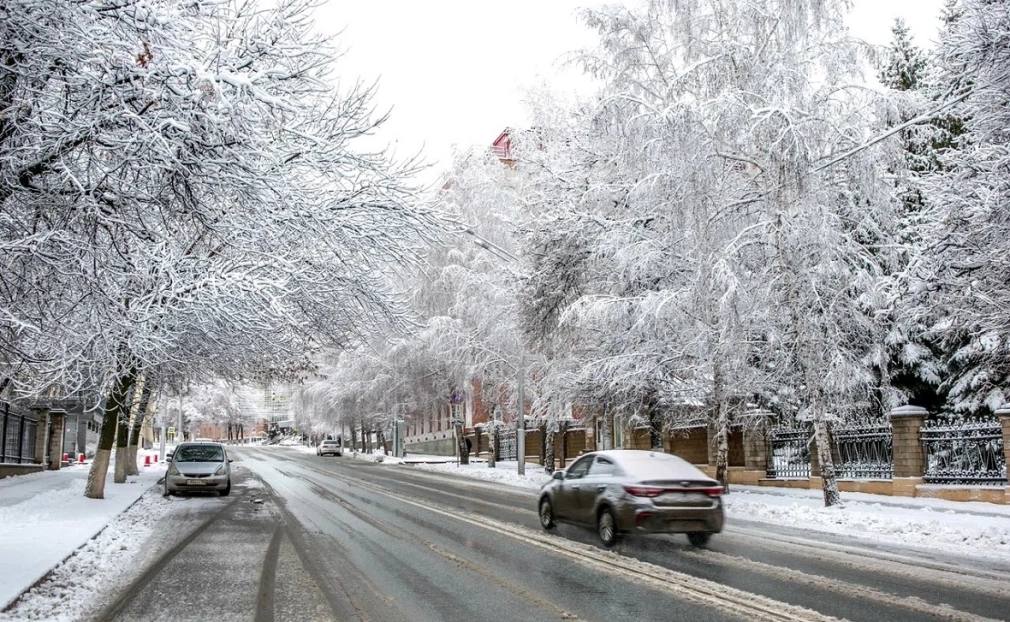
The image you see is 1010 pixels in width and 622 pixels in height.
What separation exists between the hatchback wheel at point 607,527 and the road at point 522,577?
18cm

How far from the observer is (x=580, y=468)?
44.6 feet

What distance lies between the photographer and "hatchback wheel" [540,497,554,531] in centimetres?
1402

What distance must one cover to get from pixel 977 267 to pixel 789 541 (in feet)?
16.7

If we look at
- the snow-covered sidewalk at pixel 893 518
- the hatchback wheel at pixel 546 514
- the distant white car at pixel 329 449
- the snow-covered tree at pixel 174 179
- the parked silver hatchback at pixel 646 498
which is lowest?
the distant white car at pixel 329 449

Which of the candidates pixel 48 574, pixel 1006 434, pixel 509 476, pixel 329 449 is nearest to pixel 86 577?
pixel 48 574

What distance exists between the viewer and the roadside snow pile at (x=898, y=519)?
12203mm

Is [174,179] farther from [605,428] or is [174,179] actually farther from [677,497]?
[605,428]

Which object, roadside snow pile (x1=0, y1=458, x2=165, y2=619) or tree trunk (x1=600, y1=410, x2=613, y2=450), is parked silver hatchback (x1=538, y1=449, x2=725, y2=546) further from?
tree trunk (x1=600, y1=410, x2=613, y2=450)

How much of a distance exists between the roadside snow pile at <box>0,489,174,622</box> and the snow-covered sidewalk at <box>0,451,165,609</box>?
0.13 m

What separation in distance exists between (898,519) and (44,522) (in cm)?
1489

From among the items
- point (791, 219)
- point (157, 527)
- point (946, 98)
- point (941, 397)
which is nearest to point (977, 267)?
point (946, 98)

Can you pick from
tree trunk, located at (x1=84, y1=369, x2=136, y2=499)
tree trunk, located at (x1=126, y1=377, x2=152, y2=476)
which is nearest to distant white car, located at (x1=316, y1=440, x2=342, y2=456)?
tree trunk, located at (x1=126, y1=377, x2=152, y2=476)

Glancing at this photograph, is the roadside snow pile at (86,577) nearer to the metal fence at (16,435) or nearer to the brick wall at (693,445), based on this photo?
the metal fence at (16,435)

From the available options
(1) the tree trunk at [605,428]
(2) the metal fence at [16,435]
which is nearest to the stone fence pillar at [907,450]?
(1) the tree trunk at [605,428]
